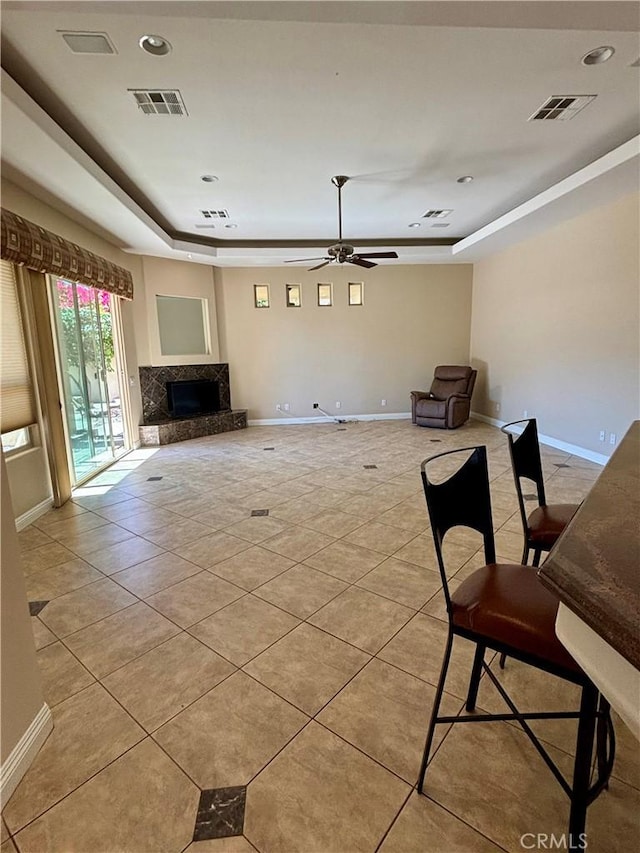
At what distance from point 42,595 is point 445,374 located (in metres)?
6.81

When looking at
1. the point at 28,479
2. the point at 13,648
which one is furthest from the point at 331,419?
the point at 13,648

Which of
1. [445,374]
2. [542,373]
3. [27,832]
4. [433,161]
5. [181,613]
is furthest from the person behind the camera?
[445,374]

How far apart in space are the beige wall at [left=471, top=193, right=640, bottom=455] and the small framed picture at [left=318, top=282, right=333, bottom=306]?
2.84 m

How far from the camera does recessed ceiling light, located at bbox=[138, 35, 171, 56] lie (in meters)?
Answer: 2.31

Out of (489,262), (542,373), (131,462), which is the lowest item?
(131,462)

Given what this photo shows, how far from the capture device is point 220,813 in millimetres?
1306

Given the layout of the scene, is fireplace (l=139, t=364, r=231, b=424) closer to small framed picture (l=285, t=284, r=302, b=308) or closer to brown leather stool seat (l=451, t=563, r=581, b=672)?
small framed picture (l=285, t=284, r=302, b=308)

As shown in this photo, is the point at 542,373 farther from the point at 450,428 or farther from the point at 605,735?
the point at 605,735

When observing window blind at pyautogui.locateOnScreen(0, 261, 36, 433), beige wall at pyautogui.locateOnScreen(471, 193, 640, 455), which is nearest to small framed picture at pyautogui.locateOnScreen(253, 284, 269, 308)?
beige wall at pyautogui.locateOnScreen(471, 193, 640, 455)

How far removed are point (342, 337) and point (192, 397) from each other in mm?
3011

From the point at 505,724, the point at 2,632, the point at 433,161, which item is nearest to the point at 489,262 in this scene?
the point at 433,161

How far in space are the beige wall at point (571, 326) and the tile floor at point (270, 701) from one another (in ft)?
8.11

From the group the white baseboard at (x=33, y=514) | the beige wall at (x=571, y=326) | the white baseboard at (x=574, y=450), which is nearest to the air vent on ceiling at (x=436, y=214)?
the beige wall at (x=571, y=326)

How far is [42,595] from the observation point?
254 cm
